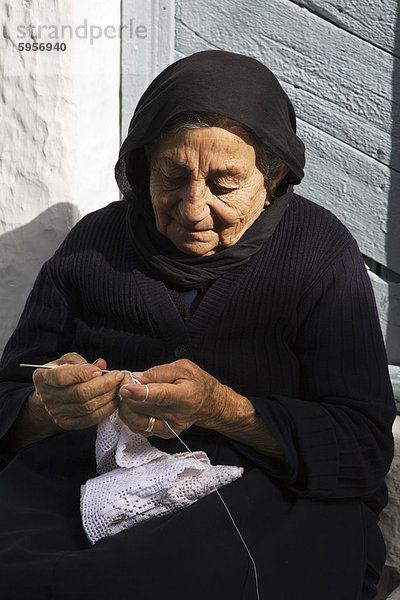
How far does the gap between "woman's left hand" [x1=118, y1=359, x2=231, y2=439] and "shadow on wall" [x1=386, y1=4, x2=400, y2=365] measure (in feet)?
3.23

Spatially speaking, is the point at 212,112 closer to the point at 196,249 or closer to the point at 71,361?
the point at 196,249

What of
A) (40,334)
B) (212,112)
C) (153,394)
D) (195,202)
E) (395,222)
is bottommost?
(40,334)

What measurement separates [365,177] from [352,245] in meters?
0.62

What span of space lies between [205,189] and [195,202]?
42 millimetres

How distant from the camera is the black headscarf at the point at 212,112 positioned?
6.41 feet

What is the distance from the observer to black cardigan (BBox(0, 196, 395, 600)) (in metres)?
1.96

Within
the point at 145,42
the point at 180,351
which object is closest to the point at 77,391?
the point at 180,351

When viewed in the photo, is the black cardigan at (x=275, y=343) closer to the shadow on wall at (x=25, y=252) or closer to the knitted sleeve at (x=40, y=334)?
the knitted sleeve at (x=40, y=334)

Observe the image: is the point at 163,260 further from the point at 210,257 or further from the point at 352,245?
the point at 352,245

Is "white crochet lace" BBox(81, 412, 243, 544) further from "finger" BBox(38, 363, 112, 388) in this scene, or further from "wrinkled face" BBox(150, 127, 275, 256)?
"wrinkled face" BBox(150, 127, 275, 256)

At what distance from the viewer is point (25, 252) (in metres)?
2.86

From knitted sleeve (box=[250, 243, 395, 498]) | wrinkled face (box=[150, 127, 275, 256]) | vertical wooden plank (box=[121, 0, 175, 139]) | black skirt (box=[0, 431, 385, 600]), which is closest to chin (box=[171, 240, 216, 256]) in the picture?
wrinkled face (box=[150, 127, 275, 256])

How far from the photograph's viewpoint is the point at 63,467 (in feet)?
7.09

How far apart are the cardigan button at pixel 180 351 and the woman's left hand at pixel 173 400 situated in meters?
0.21
